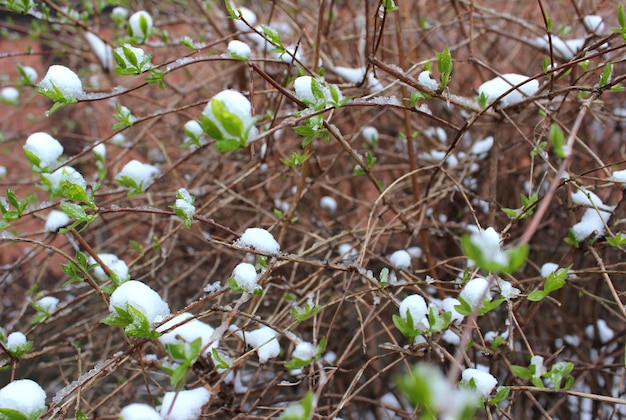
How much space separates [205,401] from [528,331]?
138 centimetres

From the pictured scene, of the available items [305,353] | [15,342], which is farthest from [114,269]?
[305,353]

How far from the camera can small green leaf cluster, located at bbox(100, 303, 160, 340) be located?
0.83 meters

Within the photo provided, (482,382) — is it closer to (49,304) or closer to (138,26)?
(49,304)

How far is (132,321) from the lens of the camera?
33.9 inches

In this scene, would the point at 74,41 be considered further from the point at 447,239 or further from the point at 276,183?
the point at 447,239

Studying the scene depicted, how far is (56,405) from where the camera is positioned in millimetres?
906

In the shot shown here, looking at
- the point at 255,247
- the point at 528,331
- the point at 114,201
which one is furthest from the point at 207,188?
the point at 528,331

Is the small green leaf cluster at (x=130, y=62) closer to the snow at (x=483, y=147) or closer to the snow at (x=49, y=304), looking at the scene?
the snow at (x=49, y=304)

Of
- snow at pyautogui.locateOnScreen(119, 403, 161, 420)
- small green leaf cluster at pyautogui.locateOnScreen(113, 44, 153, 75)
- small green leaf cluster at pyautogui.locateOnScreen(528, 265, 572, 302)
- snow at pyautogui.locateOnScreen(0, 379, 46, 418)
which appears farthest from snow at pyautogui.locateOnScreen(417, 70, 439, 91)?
snow at pyautogui.locateOnScreen(0, 379, 46, 418)

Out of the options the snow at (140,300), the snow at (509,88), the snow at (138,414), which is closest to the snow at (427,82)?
the snow at (509,88)

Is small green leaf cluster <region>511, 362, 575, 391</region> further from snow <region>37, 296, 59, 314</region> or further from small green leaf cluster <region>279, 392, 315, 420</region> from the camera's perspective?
snow <region>37, 296, 59, 314</region>

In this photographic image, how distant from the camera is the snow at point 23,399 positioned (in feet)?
2.78

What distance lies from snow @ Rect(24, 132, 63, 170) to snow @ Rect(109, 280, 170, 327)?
44 cm

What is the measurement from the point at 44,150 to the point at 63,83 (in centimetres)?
22
